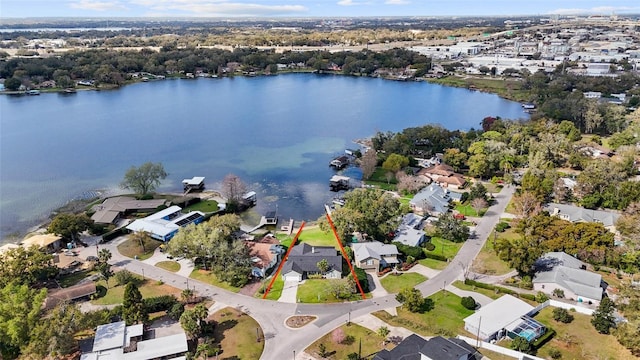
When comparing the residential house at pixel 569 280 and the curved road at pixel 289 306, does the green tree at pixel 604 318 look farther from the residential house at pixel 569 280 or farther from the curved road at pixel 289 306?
the curved road at pixel 289 306

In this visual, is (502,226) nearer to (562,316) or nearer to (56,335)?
(562,316)

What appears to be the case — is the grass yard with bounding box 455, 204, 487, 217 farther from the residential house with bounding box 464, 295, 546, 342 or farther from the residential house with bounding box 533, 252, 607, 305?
the residential house with bounding box 464, 295, 546, 342

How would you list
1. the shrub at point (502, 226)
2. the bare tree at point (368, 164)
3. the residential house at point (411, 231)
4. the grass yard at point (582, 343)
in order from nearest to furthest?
the grass yard at point (582, 343), the residential house at point (411, 231), the shrub at point (502, 226), the bare tree at point (368, 164)

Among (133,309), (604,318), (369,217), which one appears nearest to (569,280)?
(604,318)

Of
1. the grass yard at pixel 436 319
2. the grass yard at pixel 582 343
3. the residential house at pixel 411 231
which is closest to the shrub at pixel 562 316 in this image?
the grass yard at pixel 582 343

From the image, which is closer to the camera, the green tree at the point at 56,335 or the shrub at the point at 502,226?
the green tree at the point at 56,335

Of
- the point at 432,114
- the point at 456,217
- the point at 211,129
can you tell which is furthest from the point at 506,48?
the point at 456,217

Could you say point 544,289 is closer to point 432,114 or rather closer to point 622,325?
point 622,325

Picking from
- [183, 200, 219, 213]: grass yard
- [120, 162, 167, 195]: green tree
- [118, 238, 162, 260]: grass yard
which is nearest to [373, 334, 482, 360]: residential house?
[118, 238, 162, 260]: grass yard
